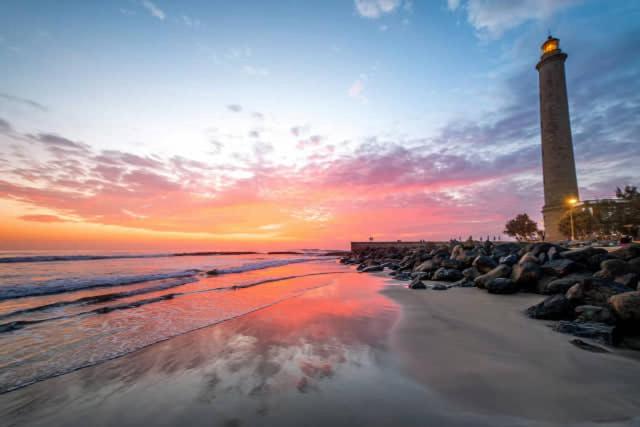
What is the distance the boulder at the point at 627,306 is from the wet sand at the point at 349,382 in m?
0.85

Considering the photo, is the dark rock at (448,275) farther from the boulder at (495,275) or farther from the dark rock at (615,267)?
the dark rock at (615,267)

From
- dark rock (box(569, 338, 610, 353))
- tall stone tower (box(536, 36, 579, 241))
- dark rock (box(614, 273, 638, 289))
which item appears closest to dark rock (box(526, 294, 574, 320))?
dark rock (box(569, 338, 610, 353))

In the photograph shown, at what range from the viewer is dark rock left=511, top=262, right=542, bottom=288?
23.3 ft

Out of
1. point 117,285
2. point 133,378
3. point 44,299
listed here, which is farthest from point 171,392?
point 117,285

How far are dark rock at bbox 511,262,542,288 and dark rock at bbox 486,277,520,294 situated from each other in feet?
0.45

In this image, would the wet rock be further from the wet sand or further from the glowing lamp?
the glowing lamp

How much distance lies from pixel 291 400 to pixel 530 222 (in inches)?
2722

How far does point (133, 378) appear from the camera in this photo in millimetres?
3066

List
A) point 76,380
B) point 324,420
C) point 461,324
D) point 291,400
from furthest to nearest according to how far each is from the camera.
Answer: point 461,324
point 76,380
point 291,400
point 324,420

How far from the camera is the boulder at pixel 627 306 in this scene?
3.68 metres

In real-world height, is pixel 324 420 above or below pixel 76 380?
above

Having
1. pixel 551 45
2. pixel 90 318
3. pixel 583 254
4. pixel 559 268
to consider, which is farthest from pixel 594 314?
pixel 551 45

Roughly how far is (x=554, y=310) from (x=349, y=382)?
15.0 ft

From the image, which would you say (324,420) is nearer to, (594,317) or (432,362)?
(432,362)
